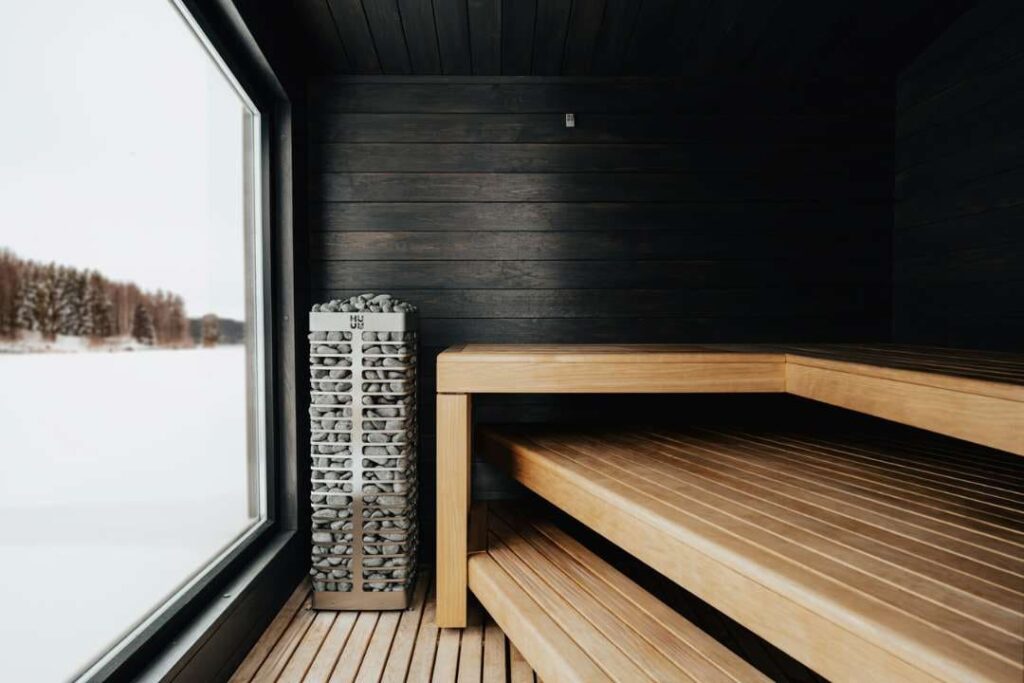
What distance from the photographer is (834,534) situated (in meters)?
1.01

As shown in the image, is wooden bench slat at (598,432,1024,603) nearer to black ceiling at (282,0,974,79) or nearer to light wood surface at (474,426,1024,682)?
light wood surface at (474,426,1024,682)

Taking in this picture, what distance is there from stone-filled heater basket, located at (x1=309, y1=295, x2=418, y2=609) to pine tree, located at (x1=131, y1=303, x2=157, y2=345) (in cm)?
51

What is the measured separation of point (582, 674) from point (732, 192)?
1846 millimetres

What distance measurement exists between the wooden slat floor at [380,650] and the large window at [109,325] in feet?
0.95

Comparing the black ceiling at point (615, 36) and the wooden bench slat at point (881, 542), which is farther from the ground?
the black ceiling at point (615, 36)

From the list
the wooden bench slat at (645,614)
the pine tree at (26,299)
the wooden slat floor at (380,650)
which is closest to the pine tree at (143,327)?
the pine tree at (26,299)

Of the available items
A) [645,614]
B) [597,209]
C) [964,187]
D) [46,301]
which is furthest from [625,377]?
[964,187]

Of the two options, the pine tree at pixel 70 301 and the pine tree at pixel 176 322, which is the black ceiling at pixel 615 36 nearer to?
the pine tree at pixel 176 322

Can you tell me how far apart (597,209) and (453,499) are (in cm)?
125

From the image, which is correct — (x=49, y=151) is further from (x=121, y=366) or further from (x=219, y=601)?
(x=219, y=601)

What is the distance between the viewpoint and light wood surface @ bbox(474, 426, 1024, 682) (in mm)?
737

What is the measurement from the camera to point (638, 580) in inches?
87.5

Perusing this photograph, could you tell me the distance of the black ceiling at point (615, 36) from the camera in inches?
78.1

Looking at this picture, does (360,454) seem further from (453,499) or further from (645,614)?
(645,614)
